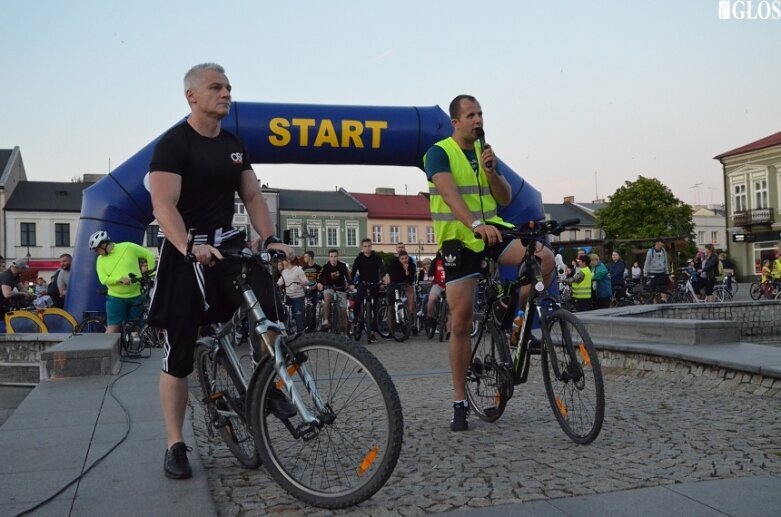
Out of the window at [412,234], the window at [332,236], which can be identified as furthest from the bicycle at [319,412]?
the window at [412,234]

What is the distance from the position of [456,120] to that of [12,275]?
9.76 m

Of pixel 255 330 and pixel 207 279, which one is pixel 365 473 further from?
pixel 207 279

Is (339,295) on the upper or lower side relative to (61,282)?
lower

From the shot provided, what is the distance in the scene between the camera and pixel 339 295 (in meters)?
14.9

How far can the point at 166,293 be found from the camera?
3.46 meters

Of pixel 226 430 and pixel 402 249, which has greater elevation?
pixel 402 249

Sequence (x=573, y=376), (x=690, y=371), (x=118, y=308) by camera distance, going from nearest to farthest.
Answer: (x=573, y=376) < (x=690, y=371) < (x=118, y=308)

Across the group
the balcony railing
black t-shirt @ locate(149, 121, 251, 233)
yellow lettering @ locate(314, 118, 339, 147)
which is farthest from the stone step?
the balcony railing

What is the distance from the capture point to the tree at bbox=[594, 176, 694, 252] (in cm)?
6606

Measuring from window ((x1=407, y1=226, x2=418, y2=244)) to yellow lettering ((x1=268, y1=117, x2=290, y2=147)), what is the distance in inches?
2635

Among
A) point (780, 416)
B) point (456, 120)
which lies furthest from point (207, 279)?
point (780, 416)

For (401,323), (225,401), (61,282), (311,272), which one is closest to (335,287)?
(401,323)

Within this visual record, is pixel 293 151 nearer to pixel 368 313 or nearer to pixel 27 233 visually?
pixel 368 313

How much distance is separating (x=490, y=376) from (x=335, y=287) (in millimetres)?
10358
